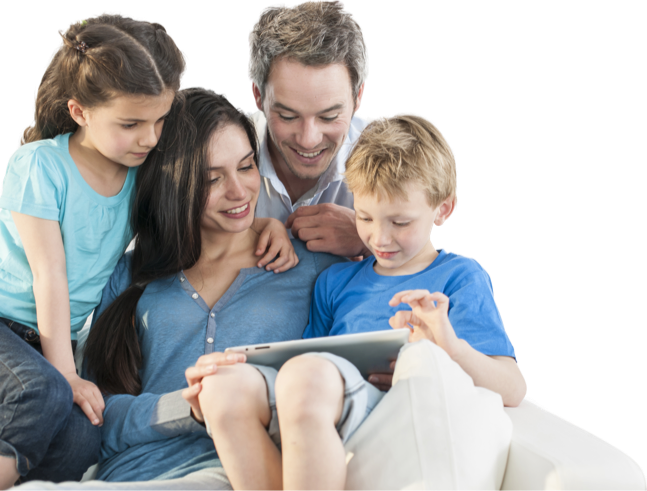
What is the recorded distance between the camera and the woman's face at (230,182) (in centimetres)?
182

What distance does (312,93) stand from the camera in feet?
6.64

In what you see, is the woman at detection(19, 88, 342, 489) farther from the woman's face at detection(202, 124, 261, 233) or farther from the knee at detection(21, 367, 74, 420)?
the knee at detection(21, 367, 74, 420)

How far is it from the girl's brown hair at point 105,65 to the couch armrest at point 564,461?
132 centimetres

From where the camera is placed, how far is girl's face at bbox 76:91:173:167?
1726 millimetres

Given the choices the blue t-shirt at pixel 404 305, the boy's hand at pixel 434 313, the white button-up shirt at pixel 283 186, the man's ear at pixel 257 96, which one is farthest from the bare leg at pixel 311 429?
the man's ear at pixel 257 96

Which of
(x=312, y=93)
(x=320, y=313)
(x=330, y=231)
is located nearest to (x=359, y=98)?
(x=312, y=93)

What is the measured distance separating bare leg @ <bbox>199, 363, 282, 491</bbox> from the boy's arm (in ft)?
1.28

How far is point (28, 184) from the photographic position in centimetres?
173

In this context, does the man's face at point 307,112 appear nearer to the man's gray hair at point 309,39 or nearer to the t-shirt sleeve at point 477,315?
the man's gray hair at point 309,39

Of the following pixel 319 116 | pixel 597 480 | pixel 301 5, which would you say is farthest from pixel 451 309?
pixel 301 5

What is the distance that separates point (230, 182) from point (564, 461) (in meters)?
1.14

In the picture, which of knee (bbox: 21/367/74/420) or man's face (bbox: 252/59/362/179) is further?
man's face (bbox: 252/59/362/179)

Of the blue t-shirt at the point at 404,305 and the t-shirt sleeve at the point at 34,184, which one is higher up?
the t-shirt sleeve at the point at 34,184

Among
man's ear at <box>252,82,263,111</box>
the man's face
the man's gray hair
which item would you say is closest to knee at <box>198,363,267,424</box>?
the man's face
